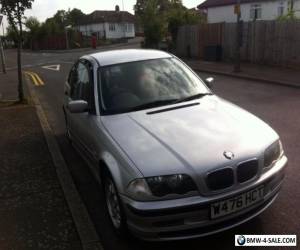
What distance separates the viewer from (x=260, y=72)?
16.2 m

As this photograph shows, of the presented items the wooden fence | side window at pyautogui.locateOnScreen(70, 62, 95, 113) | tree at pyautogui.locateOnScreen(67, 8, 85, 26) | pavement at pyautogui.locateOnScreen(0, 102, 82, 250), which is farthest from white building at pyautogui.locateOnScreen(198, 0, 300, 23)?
tree at pyautogui.locateOnScreen(67, 8, 85, 26)

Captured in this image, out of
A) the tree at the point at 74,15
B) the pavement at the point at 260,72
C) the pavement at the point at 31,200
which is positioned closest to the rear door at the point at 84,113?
the pavement at the point at 31,200

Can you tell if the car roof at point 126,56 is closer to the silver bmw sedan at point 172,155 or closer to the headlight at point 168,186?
the silver bmw sedan at point 172,155

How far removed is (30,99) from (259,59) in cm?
1086

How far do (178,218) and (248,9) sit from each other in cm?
3605

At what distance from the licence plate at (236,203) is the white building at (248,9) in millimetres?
31896

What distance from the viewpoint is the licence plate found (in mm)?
3502

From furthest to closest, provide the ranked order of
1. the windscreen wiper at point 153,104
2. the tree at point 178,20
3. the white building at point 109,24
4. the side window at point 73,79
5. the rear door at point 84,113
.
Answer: the white building at point 109,24 < the tree at point 178,20 < the side window at point 73,79 < the rear door at point 84,113 < the windscreen wiper at point 153,104

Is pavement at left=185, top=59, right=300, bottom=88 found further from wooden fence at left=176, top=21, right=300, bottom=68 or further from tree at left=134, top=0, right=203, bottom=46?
tree at left=134, top=0, right=203, bottom=46

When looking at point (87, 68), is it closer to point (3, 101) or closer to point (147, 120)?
point (147, 120)

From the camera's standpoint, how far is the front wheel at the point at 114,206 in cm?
392

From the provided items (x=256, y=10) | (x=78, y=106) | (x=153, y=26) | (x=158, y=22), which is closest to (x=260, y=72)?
(x=78, y=106)

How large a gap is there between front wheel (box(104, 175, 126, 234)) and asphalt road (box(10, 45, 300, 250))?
0.50 ft

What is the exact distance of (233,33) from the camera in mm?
20688
